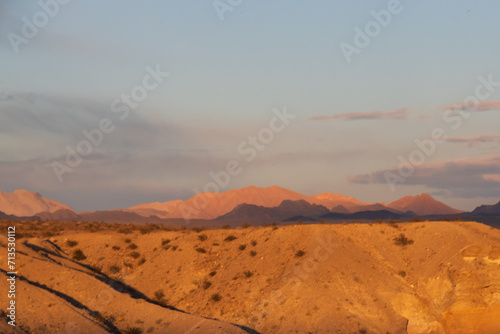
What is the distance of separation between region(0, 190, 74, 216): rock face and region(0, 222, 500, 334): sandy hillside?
140 meters

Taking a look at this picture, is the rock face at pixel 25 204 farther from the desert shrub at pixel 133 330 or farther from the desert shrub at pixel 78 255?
the desert shrub at pixel 133 330

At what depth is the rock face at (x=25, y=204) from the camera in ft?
545

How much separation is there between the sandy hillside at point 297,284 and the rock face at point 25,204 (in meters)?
140

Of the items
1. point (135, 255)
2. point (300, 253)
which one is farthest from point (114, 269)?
point (300, 253)

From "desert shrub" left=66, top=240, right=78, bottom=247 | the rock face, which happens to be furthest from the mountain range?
"desert shrub" left=66, top=240, right=78, bottom=247

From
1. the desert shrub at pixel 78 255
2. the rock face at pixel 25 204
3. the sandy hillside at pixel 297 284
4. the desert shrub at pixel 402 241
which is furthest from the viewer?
the rock face at pixel 25 204

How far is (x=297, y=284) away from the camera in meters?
31.2

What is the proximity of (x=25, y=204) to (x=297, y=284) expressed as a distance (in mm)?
160813

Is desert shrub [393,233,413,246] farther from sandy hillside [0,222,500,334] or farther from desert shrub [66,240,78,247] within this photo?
desert shrub [66,240,78,247]

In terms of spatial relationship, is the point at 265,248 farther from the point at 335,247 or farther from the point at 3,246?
the point at 3,246

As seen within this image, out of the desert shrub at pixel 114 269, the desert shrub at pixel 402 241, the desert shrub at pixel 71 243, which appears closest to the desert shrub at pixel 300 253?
the desert shrub at pixel 402 241

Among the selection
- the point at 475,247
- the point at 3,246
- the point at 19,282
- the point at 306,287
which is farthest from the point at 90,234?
the point at 475,247

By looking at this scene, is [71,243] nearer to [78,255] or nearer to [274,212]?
[78,255]

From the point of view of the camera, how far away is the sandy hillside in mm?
28359
